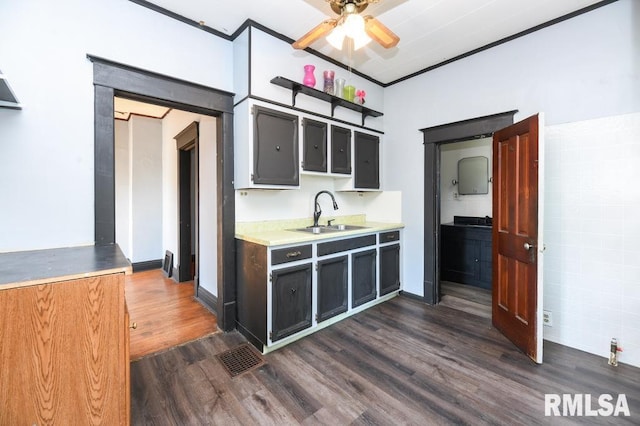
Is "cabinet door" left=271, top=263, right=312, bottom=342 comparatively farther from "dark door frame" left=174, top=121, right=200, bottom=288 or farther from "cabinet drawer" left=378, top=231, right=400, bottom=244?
"dark door frame" left=174, top=121, right=200, bottom=288

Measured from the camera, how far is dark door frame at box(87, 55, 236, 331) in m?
1.93

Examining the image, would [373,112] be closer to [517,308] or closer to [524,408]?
[517,308]

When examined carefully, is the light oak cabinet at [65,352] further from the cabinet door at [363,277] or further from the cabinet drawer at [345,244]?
the cabinet door at [363,277]

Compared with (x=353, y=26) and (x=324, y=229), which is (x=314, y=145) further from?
(x=353, y=26)

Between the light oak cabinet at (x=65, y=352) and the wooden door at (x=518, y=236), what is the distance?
2671 mm

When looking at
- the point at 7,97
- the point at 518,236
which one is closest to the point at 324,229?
the point at 518,236

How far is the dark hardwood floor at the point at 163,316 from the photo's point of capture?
7.97 ft

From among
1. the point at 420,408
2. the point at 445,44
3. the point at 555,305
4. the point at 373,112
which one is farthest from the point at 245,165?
the point at 555,305

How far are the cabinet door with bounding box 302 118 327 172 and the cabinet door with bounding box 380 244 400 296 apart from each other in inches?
49.4

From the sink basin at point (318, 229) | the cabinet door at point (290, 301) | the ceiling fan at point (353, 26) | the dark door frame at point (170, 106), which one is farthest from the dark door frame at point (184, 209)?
the ceiling fan at point (353, 26)

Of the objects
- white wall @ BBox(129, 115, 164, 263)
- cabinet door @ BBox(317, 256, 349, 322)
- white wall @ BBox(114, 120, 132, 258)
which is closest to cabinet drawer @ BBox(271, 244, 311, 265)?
cabinet door @ BBox(317, 256, 349, 322)

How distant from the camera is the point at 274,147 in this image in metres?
2.53

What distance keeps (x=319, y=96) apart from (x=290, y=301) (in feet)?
6.77

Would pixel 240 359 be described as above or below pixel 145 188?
below
